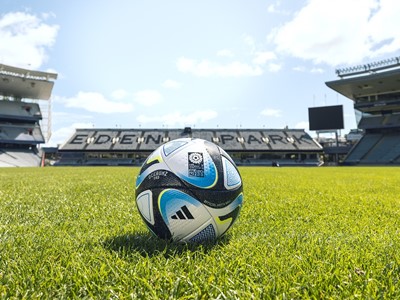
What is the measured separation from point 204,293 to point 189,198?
86 centimetres

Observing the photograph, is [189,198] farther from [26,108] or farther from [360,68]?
[26,108]

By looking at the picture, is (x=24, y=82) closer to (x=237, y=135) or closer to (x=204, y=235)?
(x=237, y=135)

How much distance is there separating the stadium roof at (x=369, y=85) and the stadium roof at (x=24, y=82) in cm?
4383

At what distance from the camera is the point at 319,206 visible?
4.71m

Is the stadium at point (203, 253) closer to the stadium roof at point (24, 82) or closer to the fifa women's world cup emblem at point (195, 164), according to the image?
the fifa women's world cup emblem at point (195, 164)

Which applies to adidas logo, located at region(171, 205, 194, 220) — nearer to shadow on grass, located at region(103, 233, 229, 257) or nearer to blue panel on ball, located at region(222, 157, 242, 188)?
shadow on grass, located at region(103, 233, 229, 257)

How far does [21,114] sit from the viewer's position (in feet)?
161

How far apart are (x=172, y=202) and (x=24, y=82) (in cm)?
5051

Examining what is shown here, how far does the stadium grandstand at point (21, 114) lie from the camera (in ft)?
143

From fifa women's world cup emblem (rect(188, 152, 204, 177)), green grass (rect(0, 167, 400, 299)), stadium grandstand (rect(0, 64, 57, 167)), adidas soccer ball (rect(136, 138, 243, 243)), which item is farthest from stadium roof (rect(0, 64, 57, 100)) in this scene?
fifa women's world cup emblem (rect(188, 152, 204, 177))

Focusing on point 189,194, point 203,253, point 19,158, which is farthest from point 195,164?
point 19,158

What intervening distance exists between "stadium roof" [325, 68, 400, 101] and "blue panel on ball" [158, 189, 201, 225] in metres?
47.9

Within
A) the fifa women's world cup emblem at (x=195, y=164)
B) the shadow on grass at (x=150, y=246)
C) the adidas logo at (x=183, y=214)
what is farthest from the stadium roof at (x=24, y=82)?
the adidas logo at (x=183, y=214)

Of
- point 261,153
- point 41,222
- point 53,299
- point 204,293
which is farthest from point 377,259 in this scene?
point 261,153
